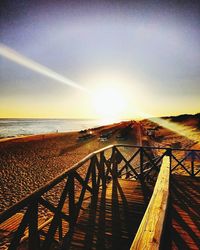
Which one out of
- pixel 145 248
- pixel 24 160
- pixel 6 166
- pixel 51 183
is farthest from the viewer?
pixel 24 160

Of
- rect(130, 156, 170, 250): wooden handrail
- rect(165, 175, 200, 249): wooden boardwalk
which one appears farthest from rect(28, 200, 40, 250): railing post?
rect(165, 175, 200, 249): wooden boardwalk

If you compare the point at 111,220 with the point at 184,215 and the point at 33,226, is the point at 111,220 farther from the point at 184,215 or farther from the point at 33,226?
the point at 33,226

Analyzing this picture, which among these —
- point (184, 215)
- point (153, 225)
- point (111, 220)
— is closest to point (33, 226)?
point (153, 225)

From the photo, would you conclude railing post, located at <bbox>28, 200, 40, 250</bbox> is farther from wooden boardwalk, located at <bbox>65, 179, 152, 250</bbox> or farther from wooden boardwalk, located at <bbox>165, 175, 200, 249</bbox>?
wooden boardwalk, located at <bbox>165, 175, 200, 249</bbox>

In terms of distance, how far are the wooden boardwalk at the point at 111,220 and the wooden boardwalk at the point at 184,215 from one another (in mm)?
750

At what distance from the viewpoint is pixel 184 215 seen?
4.51m

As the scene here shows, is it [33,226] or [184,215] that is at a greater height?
[33,226]

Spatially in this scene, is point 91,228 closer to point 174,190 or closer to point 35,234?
point 35,234

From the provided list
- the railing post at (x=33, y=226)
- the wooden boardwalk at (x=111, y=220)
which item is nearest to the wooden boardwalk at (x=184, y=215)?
the wooden boardwalk at (x=111, y=220)

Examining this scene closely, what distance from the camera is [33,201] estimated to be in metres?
2.61

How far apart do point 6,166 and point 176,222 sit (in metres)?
16.3

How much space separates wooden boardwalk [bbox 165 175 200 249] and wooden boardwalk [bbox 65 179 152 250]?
0.75 m

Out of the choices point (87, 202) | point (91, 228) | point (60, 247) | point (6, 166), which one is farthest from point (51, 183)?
point (6, 166)

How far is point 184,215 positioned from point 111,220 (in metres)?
1.71
